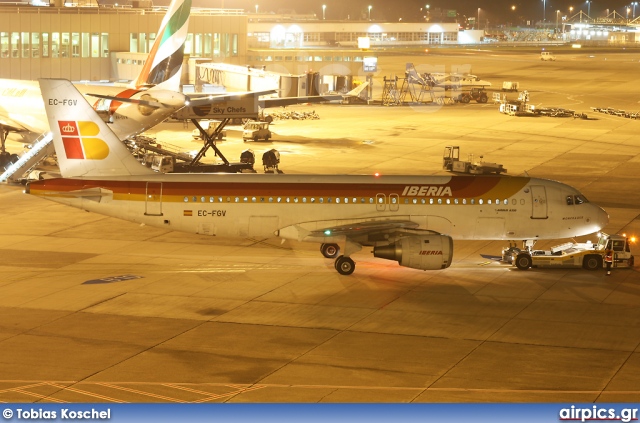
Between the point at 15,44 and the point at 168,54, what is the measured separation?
32.9 m

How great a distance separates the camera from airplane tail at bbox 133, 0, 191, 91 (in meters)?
67.2

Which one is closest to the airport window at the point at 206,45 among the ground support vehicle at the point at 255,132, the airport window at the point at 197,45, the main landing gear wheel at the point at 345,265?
the airport window at the point at 197,45

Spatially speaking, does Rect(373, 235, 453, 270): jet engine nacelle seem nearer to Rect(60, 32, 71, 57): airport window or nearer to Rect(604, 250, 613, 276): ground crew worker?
Rect(604, 250, 613, 276): ground crew worker

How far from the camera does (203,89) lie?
9794cm

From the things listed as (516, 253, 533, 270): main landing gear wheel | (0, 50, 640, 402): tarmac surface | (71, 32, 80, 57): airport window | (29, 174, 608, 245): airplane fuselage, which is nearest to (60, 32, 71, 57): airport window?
(71, 32, 80, 57): airport window

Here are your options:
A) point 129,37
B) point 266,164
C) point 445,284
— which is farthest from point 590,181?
point 129,37

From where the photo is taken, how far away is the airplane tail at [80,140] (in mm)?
39844

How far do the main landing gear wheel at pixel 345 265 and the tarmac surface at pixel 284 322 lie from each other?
600 millimetres

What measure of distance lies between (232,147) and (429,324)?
152ft

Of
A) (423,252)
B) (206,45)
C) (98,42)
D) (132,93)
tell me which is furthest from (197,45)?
(423,252)

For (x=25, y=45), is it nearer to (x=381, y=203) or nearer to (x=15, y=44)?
(x=15, y=44)

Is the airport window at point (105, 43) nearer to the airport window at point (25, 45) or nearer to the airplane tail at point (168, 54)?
the airport window at point (25, 45)

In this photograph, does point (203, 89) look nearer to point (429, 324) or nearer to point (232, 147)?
point (232, 147)

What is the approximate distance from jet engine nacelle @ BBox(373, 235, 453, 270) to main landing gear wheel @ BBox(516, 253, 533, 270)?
167 inches
